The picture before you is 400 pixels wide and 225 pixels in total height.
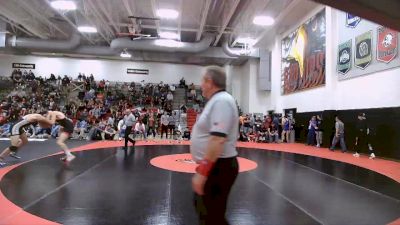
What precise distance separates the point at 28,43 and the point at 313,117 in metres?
18.1

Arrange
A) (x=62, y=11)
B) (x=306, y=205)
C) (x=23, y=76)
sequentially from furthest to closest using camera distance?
(x=23, y=76)
(x=62, y=11)
(x=306, y=205)

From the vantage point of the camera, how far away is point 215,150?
2047mm

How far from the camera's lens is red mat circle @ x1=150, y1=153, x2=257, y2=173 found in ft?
24.3

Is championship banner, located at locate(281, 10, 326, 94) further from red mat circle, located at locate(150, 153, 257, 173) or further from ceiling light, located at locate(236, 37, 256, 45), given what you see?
red mat circle, located at locate(150, 153, 257, 173)

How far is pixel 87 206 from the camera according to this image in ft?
13.7

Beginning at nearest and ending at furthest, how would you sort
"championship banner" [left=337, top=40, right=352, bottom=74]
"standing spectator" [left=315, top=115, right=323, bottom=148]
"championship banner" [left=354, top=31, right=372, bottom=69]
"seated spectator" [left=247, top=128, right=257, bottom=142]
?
"championship banner" [left=354, top=31, right=372, bottom=69] → "championship banner" [left=337, top=40, right=352, bottom=74] → "standing spectator" [left=315, top=115, right=323, bottom=148] → "seated spectator" [left=247, top=128, right=257, bottom=142]

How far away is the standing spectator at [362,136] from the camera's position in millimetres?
10703

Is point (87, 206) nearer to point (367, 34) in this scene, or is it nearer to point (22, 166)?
point (22, 166)

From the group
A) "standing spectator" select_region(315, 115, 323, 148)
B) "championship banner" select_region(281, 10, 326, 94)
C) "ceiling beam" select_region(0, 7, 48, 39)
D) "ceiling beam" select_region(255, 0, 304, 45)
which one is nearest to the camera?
"standing spectator" select_region(315, 115, 323, 148)

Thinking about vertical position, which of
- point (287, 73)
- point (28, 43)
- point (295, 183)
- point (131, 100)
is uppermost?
point (28, 43)

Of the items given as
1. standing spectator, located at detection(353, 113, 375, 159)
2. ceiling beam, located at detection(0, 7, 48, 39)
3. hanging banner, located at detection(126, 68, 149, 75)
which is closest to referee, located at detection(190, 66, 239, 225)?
standing spectator, located at detection(353, 113, 375, 159)

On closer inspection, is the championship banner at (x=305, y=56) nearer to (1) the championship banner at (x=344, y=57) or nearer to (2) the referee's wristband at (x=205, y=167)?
(1) the championship banner at (x=344, y=57)

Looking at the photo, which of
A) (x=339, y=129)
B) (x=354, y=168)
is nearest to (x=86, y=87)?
(x=339, y=129)

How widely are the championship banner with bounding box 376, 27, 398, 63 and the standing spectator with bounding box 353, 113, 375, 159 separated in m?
2.03
